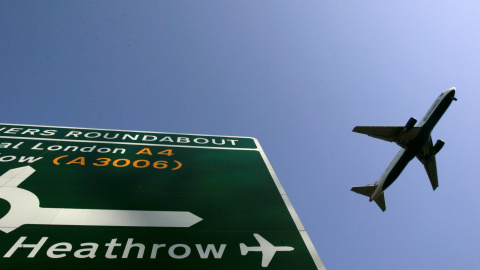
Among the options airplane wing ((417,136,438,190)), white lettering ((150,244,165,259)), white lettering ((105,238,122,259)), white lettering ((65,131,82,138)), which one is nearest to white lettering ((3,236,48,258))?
white lettering ((105,238,122,259))

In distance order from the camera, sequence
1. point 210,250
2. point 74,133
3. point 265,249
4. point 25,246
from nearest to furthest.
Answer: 1. point 25,246
2. point 210,250
3. point 265,249
4. point 74,133

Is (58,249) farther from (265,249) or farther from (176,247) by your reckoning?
(265,249)

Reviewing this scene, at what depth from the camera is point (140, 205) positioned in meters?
6.04

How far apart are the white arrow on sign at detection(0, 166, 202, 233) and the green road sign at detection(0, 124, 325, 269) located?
0.02 meters

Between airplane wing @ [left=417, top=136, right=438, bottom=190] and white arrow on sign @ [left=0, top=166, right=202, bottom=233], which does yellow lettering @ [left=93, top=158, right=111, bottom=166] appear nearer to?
white arrow on sign @ [left=0, top=166, right=202, bottom=233]

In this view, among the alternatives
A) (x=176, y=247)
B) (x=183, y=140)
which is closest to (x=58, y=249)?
(x=176, y=247)

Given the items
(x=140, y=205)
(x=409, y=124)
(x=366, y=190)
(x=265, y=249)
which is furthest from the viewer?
(x=366, y=190)

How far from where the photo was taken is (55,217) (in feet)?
18.0

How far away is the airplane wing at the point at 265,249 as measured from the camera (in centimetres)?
486

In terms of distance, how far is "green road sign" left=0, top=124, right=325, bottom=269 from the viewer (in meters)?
4.79

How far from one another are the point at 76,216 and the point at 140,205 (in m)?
1.07

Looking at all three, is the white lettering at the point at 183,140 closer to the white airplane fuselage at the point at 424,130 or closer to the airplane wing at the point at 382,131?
the airplane wing at the point at 382,131

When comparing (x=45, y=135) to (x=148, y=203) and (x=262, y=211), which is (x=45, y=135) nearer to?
(x=148, y=203)

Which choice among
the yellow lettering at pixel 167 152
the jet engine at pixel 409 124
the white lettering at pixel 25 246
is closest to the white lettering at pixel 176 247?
the white lettering at pixel 25 246
